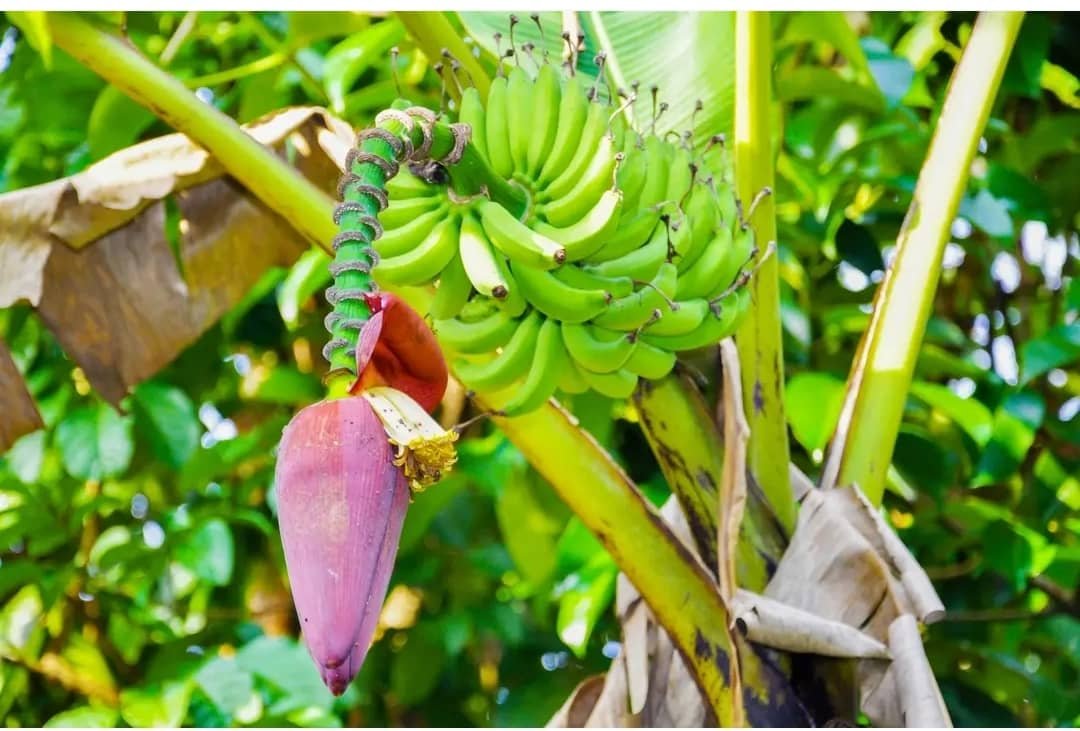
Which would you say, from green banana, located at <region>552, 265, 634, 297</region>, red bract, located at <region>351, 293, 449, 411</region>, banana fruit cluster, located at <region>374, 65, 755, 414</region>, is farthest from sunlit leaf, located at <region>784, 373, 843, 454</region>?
red bract, located at <region>351, 293, 449, 411</region>

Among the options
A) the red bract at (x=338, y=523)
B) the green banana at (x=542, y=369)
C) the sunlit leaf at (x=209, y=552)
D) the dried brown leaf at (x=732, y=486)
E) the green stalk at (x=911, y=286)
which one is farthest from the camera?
the sunlit leaf at (x=209, y=552)

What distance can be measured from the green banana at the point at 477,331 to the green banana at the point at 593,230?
0.08 meters

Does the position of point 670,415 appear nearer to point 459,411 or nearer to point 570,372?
point 570,372

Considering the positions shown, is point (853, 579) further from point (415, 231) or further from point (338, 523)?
point (338, 523)

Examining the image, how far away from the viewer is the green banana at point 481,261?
614mm

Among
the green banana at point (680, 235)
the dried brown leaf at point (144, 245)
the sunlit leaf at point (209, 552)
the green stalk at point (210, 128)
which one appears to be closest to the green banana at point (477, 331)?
the green banana at point (680, 235)

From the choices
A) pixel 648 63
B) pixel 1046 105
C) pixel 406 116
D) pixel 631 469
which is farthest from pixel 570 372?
pixel 1046 105

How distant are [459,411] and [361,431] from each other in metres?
1.05

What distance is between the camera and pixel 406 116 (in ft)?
1.74

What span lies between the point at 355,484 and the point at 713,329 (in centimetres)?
39

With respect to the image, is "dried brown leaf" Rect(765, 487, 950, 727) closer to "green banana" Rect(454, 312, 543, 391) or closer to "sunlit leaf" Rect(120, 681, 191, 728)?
"green banana" Rect(454, 312, 543, 391)

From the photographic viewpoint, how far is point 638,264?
69 cm

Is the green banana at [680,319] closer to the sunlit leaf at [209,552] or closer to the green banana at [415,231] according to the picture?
the green banana at [415,231]

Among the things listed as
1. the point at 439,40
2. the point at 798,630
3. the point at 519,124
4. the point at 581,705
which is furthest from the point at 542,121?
the point at 581,705
